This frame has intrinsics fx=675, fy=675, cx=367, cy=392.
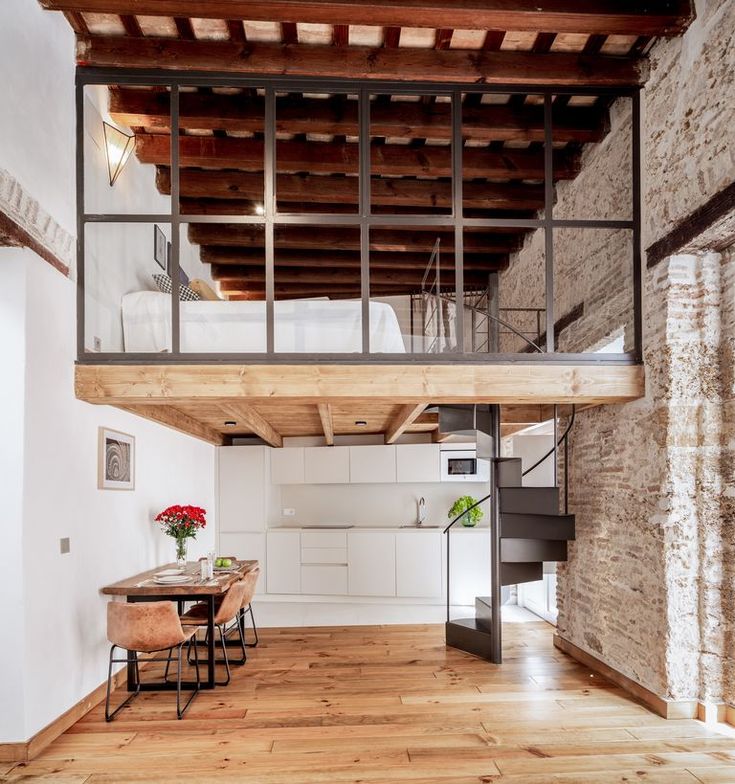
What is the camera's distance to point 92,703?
472 centimetres

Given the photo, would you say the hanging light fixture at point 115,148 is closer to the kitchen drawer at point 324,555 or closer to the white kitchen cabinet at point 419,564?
the kitchen drawer at point 324,555

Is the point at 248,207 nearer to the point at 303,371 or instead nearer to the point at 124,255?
the point at 124,255

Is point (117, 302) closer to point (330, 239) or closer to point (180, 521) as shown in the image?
point (180, 521)

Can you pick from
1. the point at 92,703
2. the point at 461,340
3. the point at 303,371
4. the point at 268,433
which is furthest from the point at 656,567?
the point at 268,433

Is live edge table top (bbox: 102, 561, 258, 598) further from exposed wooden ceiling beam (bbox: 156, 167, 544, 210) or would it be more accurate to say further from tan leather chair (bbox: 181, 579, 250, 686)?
exposed wooden ceiling beam (bbox: 156, 167, 544, 210)

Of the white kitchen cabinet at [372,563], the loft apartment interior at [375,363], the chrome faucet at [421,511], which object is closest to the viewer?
the loft apartment interior at [375,363]

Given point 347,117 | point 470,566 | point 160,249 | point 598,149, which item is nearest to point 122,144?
point 160,249

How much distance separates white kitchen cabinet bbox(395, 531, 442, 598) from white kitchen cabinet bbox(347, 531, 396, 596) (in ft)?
0.30

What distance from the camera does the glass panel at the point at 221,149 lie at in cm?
533

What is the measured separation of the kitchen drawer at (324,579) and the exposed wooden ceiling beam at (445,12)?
21.5ft

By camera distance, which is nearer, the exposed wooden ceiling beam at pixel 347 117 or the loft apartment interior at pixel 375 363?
the loft apartment interior at pixel 375 363

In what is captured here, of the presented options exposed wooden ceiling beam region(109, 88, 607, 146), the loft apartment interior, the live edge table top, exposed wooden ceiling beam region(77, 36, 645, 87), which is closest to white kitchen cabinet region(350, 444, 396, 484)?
the loft apartment interior

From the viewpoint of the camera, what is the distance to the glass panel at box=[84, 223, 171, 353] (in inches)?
186

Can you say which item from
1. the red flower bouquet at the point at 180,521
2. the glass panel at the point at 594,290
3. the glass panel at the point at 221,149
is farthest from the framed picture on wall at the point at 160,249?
the glass panel at the point at 594,290
